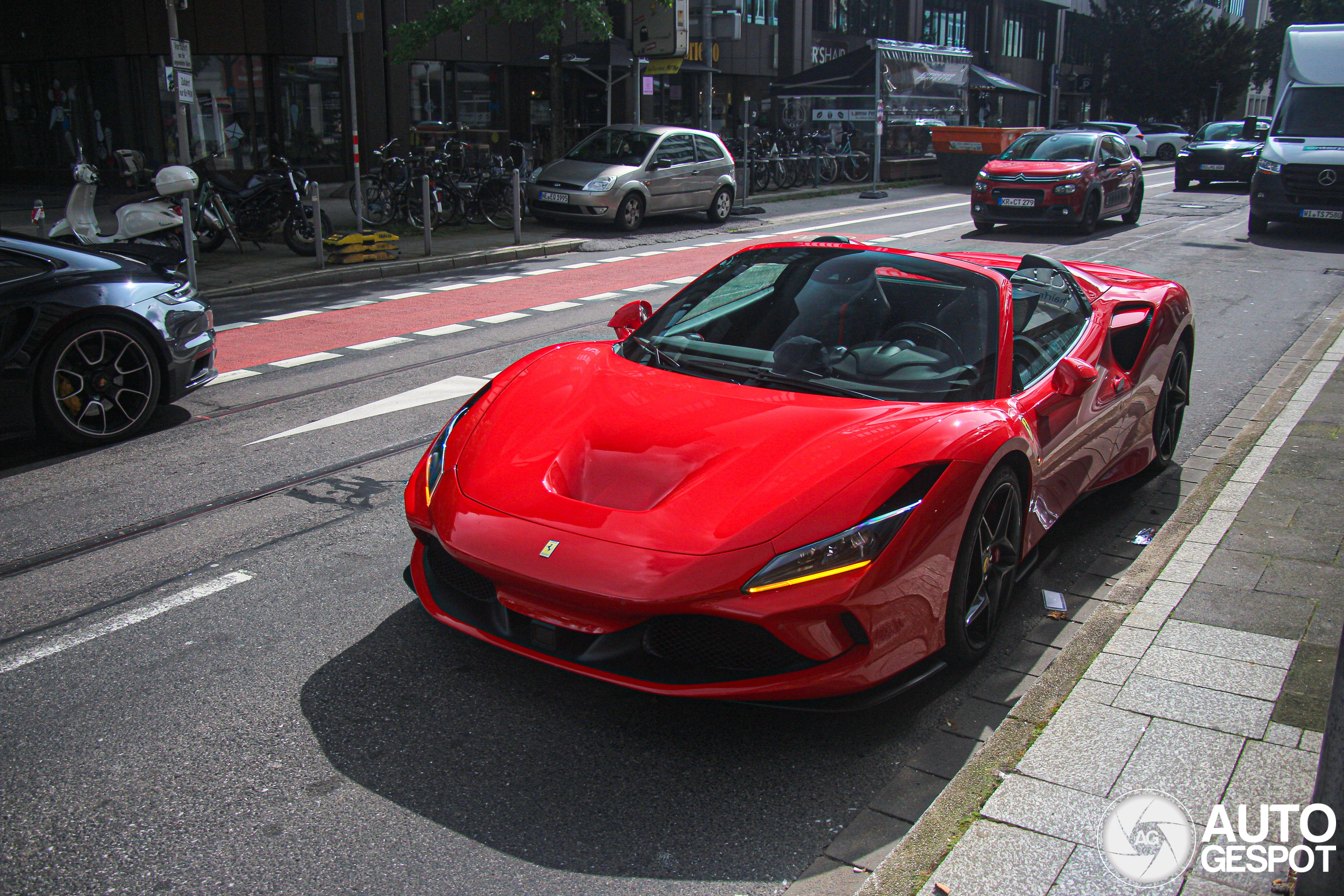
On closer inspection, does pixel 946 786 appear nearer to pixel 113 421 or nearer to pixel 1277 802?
pixel 1277 802

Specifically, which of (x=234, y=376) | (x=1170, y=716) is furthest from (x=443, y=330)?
(x=1170, y=716)

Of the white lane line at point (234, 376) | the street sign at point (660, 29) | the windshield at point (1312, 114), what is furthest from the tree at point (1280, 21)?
the white lane line at point (234, 376)

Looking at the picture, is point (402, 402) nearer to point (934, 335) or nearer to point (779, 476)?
point (934, 335)

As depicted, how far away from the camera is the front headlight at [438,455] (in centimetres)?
380

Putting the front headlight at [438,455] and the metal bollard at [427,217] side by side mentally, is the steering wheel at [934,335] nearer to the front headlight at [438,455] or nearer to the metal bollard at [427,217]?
the front headlight at [438,455]

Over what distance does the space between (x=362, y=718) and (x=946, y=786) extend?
5.70ft

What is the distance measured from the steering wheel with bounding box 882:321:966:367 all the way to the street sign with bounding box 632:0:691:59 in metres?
19.7

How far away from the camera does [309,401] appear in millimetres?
7602

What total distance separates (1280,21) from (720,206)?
59.6 meters

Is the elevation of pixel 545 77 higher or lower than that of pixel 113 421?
higher

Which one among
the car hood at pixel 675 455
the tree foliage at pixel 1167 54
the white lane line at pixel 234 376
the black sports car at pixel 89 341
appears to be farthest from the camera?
the tree foliage at pixel 1167 54

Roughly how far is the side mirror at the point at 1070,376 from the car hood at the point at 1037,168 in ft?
46.7

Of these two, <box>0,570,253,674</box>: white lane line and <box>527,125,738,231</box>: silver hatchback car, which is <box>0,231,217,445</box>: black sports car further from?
<box>527,125,738,231</box>: silver hatchback car

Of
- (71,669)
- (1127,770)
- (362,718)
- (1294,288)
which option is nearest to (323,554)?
(71,669)
